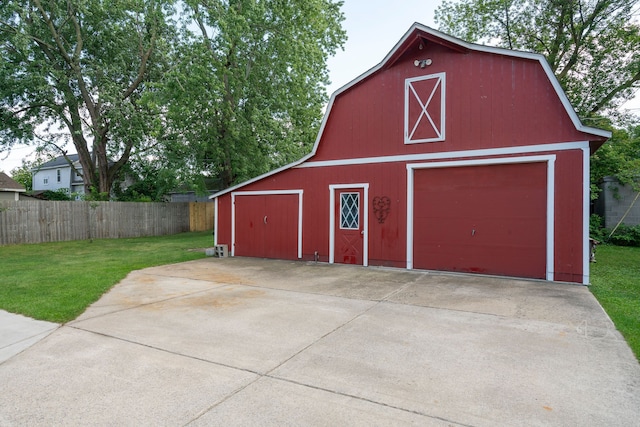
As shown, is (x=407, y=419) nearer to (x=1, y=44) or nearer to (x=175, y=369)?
(x=175, y=369)

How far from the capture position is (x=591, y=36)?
51.3 feet

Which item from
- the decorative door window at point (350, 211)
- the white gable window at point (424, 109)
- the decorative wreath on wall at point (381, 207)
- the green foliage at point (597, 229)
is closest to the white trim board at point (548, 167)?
the white gable window at point (424, 109)

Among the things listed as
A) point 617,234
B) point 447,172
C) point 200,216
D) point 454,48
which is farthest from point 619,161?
point 200,216

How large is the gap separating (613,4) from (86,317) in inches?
769

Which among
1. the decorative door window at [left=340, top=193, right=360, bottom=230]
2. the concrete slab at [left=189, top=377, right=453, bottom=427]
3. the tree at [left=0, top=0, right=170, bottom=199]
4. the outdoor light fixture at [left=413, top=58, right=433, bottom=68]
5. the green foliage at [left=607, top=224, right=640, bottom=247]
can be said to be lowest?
the concrete slab at [left=189, top=377, right=453, bottom=427]

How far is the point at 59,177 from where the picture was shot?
33906 mm

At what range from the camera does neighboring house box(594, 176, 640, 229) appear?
504 inches

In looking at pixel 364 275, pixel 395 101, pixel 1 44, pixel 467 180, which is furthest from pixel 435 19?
pixel 1 44

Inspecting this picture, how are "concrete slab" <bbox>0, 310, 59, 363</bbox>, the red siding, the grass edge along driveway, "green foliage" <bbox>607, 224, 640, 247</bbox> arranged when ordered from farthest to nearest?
"green foliage" <bbox>607, 224, 640, 247</bbox>
the red siding
the grass edge along driveway
"concrete slab" <bbox>0, 310, 59, 363</bbox>

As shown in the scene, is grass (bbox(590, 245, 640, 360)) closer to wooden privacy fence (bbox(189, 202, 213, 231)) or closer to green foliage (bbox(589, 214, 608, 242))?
green foliage (bbox(589, 214, 608, 242))

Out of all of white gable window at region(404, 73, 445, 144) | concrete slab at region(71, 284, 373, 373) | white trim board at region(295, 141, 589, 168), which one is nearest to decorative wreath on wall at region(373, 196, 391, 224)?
white trim board at region(295, 141, 589, 168)

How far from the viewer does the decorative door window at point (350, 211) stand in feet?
30.2

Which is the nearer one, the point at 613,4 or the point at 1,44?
the point at 613,4

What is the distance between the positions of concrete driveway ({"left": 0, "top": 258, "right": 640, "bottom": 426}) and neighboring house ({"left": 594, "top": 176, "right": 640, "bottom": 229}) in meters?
9.49
